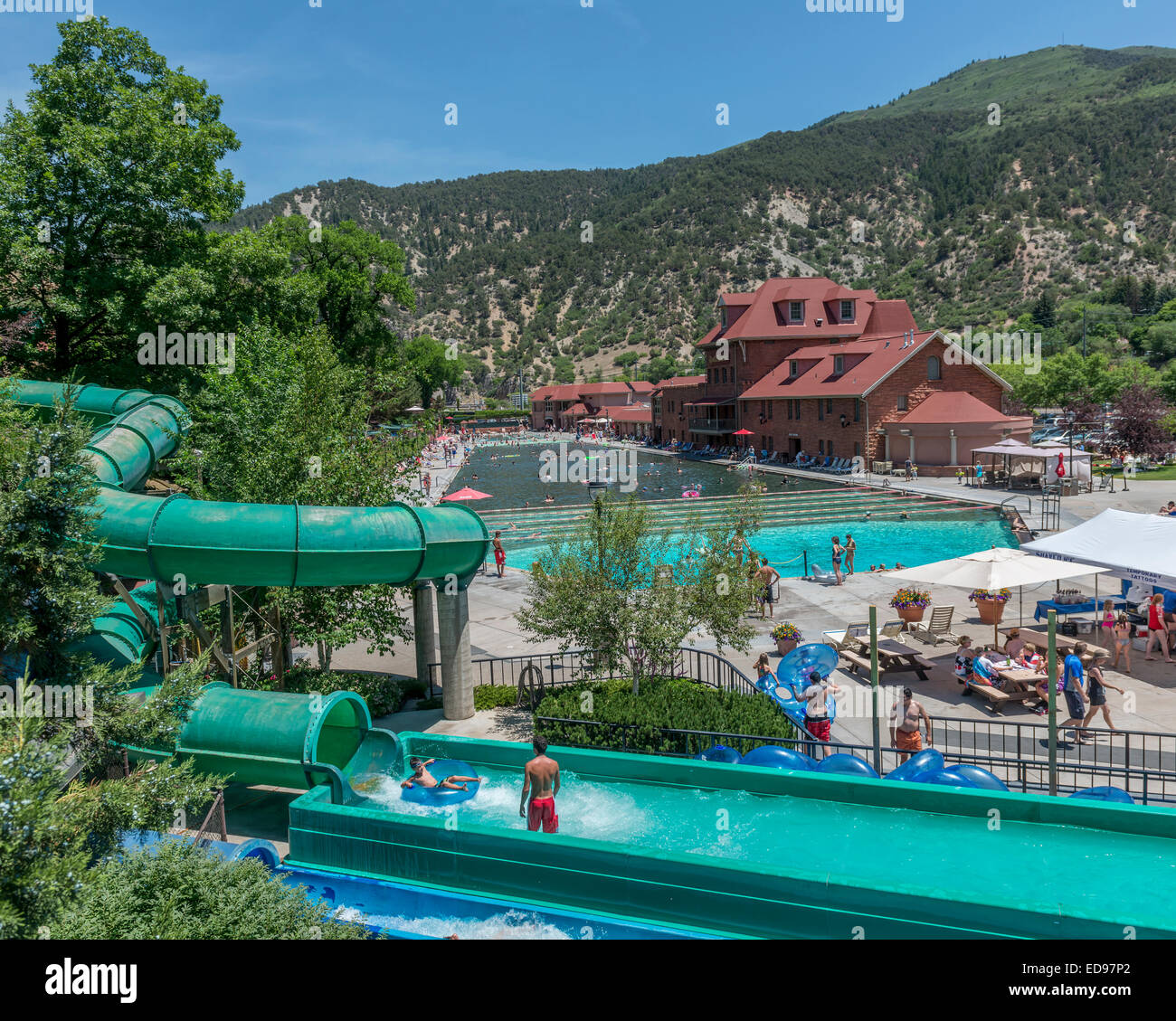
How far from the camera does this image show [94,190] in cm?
2045

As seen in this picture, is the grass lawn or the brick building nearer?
the grass lawn

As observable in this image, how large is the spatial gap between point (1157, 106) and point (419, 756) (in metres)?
189

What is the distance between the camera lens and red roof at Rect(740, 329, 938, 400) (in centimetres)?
4803

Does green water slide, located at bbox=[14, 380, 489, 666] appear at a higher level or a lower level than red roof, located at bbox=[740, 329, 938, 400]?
lower

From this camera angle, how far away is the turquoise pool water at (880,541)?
27.8 metres

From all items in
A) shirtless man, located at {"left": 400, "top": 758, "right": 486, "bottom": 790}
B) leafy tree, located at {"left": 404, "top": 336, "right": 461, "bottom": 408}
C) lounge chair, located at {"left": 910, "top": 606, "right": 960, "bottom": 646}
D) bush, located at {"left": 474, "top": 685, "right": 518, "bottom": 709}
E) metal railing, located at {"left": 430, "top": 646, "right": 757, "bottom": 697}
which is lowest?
shirtless man, located at {"left": 400, "top": 758, "right": 486, "bottom": 790}

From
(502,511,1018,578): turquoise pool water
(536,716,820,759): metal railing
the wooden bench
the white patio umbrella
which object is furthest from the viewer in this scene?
(502,511,1018,578): turquoise pool water

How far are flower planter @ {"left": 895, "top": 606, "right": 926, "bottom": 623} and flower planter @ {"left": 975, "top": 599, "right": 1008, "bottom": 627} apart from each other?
4.09 feet

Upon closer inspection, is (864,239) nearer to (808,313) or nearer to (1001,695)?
(808,313)

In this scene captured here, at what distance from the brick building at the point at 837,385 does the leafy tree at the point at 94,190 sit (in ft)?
122

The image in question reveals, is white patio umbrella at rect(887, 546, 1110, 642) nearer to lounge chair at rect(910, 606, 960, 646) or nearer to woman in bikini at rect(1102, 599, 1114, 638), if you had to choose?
lounge chair at rect(910, 606, 960, 646)

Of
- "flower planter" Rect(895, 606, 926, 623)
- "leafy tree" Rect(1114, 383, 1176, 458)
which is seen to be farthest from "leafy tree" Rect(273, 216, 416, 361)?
"leafy tree" Rect(1114, 383, 1176, 458)

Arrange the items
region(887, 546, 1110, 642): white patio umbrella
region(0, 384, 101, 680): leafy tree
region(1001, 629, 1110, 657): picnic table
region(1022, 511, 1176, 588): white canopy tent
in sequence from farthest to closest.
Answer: region(887, 546, 1110, 642): white patio umbrella < region(1001, 629, 1110, 657): picnic table < region(1022, 511, 1176, 588): white canopy tent < region(0, 384, 101, 680): leafy tree

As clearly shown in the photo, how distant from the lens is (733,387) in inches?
2501
